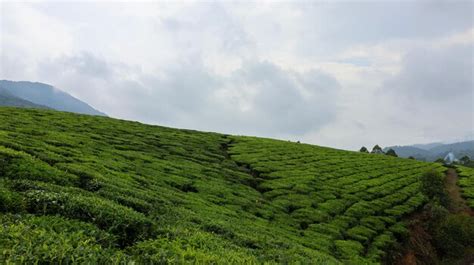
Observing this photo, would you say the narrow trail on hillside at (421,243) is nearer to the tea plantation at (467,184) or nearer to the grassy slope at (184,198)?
the grassy slope at (184,198)

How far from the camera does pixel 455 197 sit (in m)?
48.6

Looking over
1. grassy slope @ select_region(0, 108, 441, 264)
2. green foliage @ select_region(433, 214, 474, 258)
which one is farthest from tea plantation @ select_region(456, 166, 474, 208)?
green foliage @ select_region(433, 214, 474, 258)

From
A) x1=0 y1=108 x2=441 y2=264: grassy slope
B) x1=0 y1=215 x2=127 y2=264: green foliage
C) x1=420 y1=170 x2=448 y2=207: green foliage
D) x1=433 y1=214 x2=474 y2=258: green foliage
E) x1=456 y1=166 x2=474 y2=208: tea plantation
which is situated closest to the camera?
x1=0 y1=215 x2=127 y2=264: green foliage

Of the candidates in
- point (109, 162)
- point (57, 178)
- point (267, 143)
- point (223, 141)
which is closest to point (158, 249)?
point (57, 178)

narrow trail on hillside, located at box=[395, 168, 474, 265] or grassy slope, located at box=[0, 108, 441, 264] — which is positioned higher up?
grassy slope, located at box=[0, 108, 441, 264]

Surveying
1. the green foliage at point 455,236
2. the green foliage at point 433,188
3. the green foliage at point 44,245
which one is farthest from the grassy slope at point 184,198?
the green foliage at point 455,236

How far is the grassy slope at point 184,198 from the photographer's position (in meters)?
11.4

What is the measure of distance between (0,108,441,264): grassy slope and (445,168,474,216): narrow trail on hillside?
13.9ft

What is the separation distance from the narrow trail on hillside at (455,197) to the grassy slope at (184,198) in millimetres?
4249

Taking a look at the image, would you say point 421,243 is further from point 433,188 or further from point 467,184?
point 467,184

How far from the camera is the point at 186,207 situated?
2203 centimetres

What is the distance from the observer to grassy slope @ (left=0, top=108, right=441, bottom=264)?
11.4 meters

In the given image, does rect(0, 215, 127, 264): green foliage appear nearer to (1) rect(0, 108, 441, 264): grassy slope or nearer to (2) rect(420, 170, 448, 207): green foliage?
(1) rect(0, 108, 441, 264): grassy slope

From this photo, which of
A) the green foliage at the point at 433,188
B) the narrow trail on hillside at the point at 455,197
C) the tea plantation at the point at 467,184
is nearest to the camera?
the green foliage at the point at 433,188
